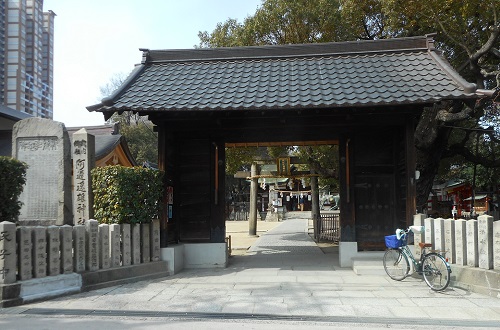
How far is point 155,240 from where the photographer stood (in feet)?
31.3

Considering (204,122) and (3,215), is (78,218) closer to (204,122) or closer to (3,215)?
(3,215)

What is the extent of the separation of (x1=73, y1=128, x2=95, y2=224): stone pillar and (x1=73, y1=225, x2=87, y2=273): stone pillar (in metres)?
1.48

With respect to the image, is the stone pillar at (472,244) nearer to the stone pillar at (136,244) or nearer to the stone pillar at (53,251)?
the stone pillar at (136,244)

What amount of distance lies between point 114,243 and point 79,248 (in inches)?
29.8

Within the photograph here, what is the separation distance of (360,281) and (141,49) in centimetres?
854

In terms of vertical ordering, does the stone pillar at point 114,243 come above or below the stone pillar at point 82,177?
below

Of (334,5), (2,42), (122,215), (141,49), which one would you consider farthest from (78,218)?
(2,42)

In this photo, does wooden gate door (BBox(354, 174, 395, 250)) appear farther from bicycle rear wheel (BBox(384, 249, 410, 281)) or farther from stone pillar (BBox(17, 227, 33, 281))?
stone pillar (BBox(17, 227, 33, 281))

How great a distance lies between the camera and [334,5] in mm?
15477

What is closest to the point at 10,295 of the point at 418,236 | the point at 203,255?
the point at 203,255

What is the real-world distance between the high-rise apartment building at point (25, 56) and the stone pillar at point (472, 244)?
72948 millimetres

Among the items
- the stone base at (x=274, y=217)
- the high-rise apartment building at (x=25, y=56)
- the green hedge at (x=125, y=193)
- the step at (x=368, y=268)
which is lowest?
the stone base at (x=274, y=217)

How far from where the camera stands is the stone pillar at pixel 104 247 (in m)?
8.50

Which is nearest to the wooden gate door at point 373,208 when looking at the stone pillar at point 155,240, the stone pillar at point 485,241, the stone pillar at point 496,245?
the stone pillar at point 485,241
